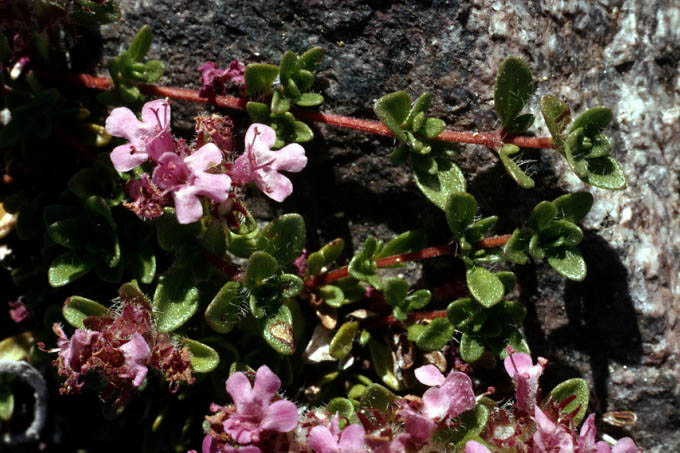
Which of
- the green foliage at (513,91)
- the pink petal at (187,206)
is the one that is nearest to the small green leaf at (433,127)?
the green foliage at (513,91)

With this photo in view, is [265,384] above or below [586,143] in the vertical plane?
below

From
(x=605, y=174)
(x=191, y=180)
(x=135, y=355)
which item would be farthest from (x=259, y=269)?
(x=605, y=174)

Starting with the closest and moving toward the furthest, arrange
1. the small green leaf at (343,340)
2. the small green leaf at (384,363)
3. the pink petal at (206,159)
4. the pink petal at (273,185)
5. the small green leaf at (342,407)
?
the pink petal at (206,159)
the pink petal at (273,185)
the small green leaf at (342,407)
the small green leaf at (343,340)
the small green leaf at (384,363)

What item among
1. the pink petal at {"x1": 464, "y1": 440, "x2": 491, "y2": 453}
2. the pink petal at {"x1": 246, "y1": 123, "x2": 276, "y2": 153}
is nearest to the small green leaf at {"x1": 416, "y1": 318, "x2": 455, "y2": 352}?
the pink petal at {"x1": 464, "y1": 440, "x2": 491, "y2": 453}

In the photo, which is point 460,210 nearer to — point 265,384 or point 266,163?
point 266,163

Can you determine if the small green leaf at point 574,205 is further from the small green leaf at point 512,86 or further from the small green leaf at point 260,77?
the small green leaf at point 260,77

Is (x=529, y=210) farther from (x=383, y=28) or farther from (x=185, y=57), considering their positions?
(x=185, y=57)
